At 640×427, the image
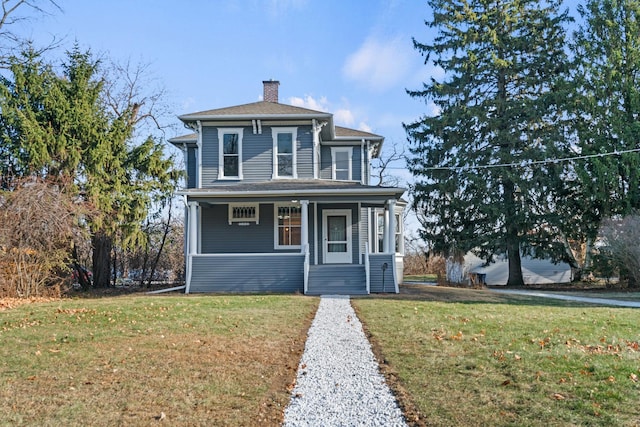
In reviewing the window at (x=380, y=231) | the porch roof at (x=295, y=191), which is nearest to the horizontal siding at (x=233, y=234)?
the porch roof at (x=295, y=191)

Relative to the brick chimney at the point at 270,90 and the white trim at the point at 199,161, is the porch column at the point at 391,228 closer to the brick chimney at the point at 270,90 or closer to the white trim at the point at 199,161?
the white trim at the point at 199,161

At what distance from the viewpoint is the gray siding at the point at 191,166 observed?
2009 centimetres

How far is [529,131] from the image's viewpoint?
22.9 m

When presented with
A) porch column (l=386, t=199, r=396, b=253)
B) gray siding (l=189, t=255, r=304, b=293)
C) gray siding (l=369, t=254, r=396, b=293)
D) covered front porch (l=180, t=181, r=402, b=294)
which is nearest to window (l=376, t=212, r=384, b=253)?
covered front porch (l=180, t=181, r=402, b=294)

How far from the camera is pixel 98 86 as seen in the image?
17.5m

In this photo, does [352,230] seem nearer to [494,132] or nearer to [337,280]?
[337,280]

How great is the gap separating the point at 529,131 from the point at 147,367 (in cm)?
2119

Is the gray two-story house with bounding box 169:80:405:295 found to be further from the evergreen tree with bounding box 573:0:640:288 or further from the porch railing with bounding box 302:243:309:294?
the evergreen tree with bounding box 573:0:640:288

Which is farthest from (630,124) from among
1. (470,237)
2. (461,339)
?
(461,339)

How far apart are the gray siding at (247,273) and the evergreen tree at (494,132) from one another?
9.51 meters

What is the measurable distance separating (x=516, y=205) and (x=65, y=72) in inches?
732

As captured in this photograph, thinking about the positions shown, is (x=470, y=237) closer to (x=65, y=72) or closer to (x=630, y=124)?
(x=630, y=124)

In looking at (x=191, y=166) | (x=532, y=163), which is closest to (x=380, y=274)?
(x=191, y=166)

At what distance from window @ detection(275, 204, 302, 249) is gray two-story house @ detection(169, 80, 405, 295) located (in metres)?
0.04
